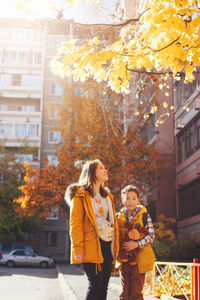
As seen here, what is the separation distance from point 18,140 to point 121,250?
3793 centimetres

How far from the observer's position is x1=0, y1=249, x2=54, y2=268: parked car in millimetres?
30453

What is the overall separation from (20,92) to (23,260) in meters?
21.8

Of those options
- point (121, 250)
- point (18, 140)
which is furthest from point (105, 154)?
point (18, 140)

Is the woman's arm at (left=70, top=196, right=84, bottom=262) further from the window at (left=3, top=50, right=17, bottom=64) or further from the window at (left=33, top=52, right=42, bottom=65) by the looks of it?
the window at (left=3, top=50, right=17, bottom=64)

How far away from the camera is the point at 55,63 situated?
22.2 ft

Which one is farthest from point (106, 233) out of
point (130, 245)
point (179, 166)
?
point (179, 166)

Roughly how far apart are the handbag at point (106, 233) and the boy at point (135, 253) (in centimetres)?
44

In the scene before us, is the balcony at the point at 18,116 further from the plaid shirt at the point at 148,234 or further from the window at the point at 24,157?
the plaid shirt at the point at 148,234

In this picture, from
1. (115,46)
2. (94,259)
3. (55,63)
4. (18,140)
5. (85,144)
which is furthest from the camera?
(18,140)

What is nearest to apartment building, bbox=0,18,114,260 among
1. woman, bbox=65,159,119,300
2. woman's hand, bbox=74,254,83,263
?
woman, bbox=65,159,119,300

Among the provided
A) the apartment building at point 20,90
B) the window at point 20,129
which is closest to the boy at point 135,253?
the apartment building at point 20,90

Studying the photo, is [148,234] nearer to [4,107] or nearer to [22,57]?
[4,107]

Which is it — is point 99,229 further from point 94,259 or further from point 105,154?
point 105,154

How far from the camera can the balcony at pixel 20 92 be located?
45.9 metres
